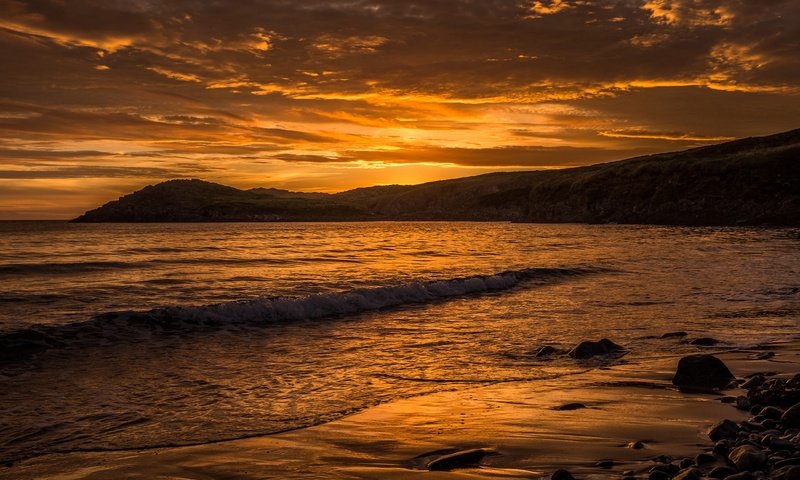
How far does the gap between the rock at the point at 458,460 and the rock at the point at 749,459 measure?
8.44ft

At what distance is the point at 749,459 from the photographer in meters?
6.34

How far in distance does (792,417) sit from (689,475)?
2833 mm

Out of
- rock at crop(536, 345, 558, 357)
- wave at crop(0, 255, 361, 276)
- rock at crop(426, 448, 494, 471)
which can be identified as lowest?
rock at crop(536, 345, 558, 357)

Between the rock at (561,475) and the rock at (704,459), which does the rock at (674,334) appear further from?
the rock at (561,475)

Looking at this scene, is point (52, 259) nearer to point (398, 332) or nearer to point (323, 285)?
point (323, 285)

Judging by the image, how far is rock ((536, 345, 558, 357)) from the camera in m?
14.0

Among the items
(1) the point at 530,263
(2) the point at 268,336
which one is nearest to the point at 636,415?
(2) the point at 268,336

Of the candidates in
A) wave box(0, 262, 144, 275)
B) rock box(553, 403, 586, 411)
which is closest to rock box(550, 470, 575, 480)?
rock box(553, 403, 586, 411)

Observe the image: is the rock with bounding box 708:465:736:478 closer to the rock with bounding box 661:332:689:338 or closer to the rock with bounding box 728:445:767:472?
the rock with bounding box 728:445:767:472

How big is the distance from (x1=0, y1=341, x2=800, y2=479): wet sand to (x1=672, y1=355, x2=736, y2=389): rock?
0.45m

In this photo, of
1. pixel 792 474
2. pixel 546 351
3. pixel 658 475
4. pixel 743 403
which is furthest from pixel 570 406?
pixel 546 351

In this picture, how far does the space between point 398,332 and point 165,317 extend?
7.04 metres

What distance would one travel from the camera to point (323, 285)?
91.4ft

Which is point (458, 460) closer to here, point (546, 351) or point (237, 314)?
point (546, 351)
